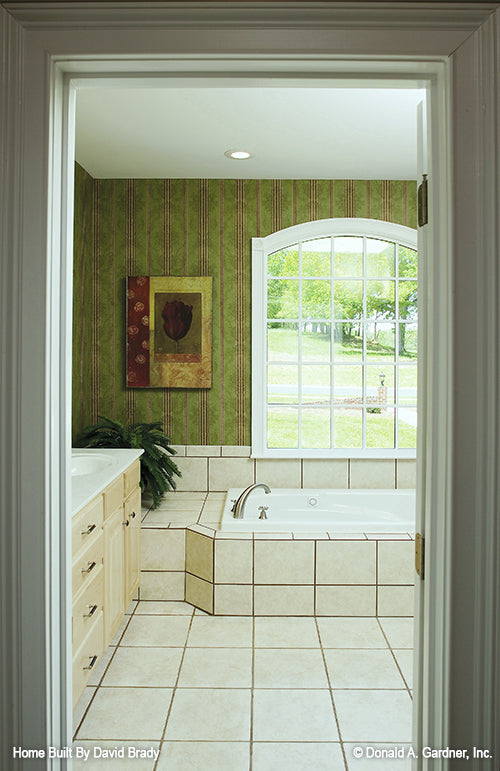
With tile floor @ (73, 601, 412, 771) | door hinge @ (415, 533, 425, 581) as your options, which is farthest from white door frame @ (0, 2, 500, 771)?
tile floor @ (73, 601, 412, 771)

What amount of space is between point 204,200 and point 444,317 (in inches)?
133

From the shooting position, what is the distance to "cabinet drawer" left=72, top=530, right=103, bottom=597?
2.13 m

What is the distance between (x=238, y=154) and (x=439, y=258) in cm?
279

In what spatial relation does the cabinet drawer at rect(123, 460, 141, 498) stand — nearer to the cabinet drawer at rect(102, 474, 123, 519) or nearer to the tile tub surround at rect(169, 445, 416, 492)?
the cabinet drawer at rect(102, 474, 123, 519)

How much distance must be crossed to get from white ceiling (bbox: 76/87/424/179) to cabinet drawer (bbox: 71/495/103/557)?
177 centimetres

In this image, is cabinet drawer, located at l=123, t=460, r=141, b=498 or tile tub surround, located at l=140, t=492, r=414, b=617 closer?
cabinet drawer, located at l=123, t=460, r=141, b=498

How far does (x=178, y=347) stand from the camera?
167 inches

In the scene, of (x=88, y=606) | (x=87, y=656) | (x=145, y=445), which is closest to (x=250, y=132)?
(x=145, y=445)

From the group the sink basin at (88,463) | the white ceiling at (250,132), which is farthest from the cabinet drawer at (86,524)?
the white ceiling at (250,132)

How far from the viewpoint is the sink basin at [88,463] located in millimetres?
3098

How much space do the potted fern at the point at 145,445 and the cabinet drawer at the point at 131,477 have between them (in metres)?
0.41

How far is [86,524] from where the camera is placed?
2.25 meters

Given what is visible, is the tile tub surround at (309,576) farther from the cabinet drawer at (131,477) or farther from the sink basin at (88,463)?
the sink basin at (88,463)

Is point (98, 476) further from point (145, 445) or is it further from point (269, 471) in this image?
point (269, 471)
